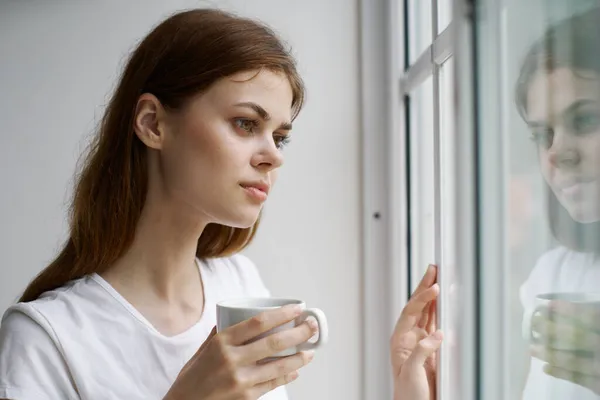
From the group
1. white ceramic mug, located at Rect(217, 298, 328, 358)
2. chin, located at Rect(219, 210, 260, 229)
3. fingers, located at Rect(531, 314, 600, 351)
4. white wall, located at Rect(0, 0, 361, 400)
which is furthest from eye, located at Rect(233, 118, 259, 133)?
white wall, located at Rect(0, 0, 361, 400)

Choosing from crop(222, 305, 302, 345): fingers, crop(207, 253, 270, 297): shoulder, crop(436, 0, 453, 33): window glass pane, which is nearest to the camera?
crop(222, 305, 302, 345): fingers

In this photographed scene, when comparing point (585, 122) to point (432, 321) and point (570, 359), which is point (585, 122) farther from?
point (432, 321)

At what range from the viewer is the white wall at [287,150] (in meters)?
1.40

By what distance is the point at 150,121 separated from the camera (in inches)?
34.7

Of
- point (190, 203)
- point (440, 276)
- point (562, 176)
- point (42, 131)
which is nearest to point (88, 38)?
point (42, 131)

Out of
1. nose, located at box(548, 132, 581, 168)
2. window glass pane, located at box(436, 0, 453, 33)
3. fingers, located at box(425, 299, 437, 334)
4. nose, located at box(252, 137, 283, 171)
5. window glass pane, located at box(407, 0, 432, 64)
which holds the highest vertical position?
window glass pane, located at box(407, 0, 432, 64)

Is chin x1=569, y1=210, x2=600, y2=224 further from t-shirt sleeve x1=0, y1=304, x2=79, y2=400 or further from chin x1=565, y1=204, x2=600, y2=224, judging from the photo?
t-shirt sleeve x1=0, y1=304, x2=79, y2=400

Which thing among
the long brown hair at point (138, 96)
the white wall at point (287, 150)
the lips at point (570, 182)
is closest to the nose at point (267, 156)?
the long brown hair at point (138, 96)

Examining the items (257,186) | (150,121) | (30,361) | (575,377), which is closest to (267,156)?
(257,186)

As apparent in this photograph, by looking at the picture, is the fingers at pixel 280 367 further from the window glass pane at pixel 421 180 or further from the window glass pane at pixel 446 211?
the window glass pane at pixel 421 180

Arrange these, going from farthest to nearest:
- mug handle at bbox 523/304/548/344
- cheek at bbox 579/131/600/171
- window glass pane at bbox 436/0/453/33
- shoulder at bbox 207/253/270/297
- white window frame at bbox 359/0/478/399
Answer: white window frame at bbox 359/0/478/399
shoulder at bbox 207/253/270/297
window glass pane at bbox 436/0/453/33
mug handle at bbox 523/304/548/344
cheek at bbox 579/131/600/171

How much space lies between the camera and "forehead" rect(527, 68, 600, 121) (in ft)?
1.32

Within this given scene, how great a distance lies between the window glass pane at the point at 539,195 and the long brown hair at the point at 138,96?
322 mm

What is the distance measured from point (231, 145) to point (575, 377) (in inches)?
20.0
